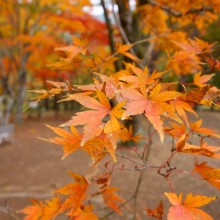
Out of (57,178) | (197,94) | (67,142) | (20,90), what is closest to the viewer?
(197,94)

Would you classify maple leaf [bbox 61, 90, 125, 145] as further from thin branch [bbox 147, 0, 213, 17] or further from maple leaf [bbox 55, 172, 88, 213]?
thin branch [bbox 147, 0, 213, 17]

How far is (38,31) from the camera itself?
9.40m

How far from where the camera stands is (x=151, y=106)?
1.01 m

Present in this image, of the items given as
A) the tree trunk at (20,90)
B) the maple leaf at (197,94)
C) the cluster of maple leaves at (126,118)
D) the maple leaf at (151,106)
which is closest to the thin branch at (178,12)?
the cluster of maple leaves at (126,118)

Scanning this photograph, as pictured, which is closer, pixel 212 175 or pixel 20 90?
pixel 212 175

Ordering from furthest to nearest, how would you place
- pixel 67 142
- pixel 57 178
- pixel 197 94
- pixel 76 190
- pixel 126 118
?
pixel 57 178
pixel 76 190
pixel 67 142
pixel 197 94
pixel 126 118

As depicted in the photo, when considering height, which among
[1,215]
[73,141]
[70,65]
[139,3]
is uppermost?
[139,3]

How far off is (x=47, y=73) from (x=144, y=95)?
8.97 m

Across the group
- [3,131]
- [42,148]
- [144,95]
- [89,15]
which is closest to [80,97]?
[144,95]

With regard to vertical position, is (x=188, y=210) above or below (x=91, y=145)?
below

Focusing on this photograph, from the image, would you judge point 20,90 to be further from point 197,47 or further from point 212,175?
point 212,175

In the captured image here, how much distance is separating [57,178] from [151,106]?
3516mm

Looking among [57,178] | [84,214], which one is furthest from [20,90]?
[84,214]

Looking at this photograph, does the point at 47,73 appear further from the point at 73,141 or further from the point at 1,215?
the point at 73,141
